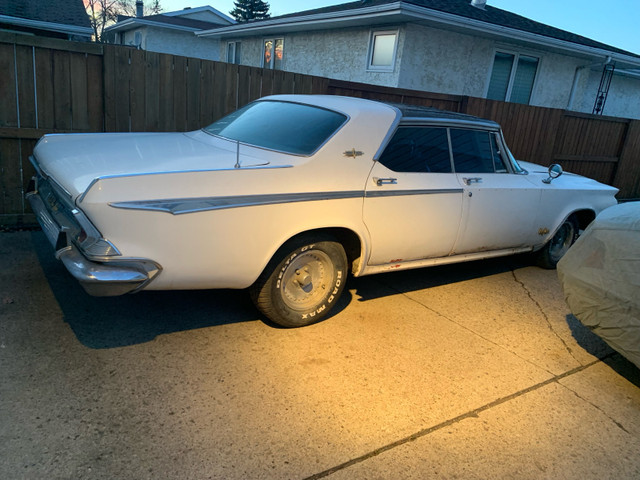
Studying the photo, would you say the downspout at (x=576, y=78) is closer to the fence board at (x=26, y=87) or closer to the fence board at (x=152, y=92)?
the fence board at (x=152, y=92)

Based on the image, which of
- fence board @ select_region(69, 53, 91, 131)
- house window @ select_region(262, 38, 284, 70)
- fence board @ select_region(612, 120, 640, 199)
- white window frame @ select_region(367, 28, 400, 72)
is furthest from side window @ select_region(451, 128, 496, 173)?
house window @ select_region(262, 38, 284, 70)

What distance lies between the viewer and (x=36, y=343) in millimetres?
3328

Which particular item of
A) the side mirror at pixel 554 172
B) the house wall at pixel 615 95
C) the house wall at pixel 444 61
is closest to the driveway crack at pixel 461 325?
the side mirror at pixel 554 172

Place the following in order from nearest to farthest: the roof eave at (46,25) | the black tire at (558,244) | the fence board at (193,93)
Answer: the black tire at (558,244) < the fence board at (193,93) < the roof eave at (46,25)

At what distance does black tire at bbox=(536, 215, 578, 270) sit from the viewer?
6.14 m

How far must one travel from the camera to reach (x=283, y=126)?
13.9 feet

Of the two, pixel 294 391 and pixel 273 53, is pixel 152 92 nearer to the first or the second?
pixel 294 391

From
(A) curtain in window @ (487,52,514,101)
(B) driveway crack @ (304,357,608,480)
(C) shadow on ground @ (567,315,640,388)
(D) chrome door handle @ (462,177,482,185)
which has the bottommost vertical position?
(C) shadow on ground @ (567,315,640,388)

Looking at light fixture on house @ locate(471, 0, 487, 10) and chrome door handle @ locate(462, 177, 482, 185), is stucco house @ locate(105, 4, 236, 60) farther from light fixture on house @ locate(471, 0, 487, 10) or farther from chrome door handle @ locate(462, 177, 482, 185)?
chrome door handle @ locate(462, 177, 482, 185)

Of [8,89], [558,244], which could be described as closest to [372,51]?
[558,244]

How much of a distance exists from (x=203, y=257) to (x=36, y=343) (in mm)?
1277

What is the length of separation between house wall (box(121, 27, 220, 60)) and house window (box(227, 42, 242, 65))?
15.0 feet

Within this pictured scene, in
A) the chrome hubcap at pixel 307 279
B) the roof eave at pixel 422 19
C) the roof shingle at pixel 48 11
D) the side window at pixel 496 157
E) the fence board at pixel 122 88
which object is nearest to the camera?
the chrome hubcap at pixel 307 279

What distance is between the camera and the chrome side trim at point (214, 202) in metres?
2.96
